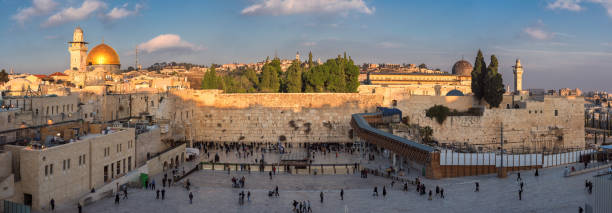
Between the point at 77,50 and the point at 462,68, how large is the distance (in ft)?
143

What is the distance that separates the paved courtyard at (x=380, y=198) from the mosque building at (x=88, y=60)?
23104mm

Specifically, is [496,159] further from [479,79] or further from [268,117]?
[268,117]

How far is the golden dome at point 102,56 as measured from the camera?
136ft

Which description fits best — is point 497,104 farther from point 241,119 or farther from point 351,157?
point 241,119

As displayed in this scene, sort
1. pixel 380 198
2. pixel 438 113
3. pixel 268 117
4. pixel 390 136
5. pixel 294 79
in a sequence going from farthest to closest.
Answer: pixel 294 79 → pixel 268 117 → pixel 438 113 → pixel 390 136 → pixel 380 198

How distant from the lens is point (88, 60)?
4150 cm

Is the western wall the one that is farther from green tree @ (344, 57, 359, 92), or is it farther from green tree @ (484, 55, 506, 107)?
green tree @ (344, 57, 359, 92)

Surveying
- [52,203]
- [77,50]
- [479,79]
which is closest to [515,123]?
[479,79]

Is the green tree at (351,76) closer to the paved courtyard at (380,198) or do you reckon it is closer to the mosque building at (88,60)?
the paved courtyard at (380,198)

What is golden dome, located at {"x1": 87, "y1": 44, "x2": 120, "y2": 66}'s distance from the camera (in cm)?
4159

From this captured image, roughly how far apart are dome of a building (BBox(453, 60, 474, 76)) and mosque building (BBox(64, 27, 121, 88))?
128 ft

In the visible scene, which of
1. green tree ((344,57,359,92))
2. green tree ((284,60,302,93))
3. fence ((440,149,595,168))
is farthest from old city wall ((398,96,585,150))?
green tree ((284,60,302,93))

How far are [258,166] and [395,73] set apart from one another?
33.1 meters

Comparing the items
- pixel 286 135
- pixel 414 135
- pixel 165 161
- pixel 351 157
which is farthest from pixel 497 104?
pixel 165 161
